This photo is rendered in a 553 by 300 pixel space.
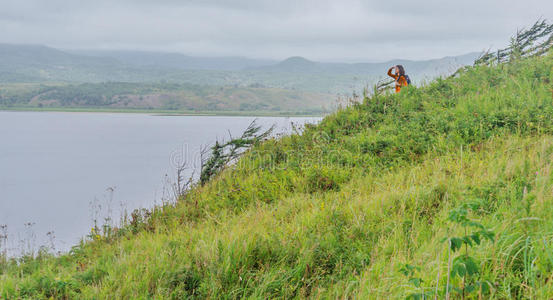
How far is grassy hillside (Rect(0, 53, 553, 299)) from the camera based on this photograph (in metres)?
2.60

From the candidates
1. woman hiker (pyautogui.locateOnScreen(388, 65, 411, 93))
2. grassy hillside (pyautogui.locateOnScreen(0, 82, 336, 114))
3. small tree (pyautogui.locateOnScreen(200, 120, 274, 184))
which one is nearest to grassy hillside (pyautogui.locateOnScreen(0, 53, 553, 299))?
small tree (pyautogui.locateOnScreen(200, 120, 274, 184))

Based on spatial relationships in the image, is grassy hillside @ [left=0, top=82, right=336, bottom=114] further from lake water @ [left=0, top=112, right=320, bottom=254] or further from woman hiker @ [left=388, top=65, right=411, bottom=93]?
woman hiker @ [left=388, top=65, right=411, bottom=93]

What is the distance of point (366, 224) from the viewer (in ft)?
13.0

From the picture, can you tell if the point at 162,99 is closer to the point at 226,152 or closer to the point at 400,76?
the point at 226,152

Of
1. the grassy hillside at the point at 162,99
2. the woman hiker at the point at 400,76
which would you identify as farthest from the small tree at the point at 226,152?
the grassy hillside at the point at 162,99

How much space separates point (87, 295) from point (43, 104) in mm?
139679

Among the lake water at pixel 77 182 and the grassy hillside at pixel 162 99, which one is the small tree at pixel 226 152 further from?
the grassy hillside at pixel 162 99

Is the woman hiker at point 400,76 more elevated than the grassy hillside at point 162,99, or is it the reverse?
the grassy hillside at point 162,99

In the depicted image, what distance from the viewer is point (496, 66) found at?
1058cm

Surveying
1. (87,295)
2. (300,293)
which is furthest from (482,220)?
(87,295)

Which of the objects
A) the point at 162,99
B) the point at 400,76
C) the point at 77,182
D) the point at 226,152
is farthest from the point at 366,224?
the point at 162,99

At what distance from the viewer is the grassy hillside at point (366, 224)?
2.60 metres

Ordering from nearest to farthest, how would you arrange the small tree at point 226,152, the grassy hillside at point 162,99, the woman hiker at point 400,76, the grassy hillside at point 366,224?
the grassy hillside at point 366,224
the small tree at point 226,152
the woman hiker at point 400,76
the grassy hillside at point 162,99

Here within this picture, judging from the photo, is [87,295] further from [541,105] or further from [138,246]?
[541,105]
